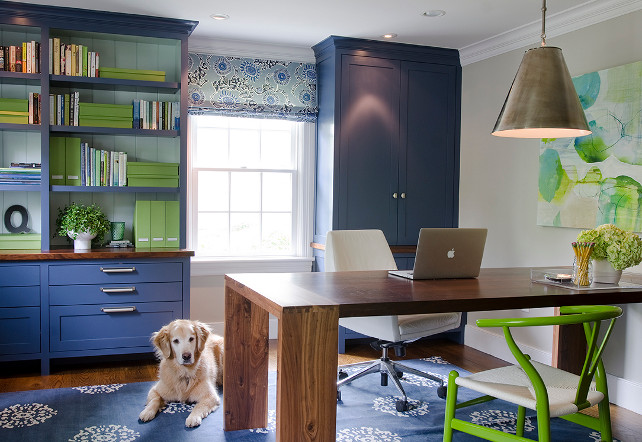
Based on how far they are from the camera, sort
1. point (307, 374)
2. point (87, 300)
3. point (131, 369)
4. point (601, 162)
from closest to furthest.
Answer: point (307, 374), point (601, 162), point (87, 300), point (131, 369)

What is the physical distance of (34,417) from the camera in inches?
129

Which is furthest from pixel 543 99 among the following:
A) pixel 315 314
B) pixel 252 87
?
pixel 252 87

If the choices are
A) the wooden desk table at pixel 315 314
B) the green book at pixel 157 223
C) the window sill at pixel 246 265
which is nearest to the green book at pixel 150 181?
the green book at pixel 157 223

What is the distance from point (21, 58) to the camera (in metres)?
4.17

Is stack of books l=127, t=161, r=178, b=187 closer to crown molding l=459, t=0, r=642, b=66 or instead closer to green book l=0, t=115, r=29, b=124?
green book l=0, t=115, r=29, b=124

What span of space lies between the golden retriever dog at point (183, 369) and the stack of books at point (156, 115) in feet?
5.36

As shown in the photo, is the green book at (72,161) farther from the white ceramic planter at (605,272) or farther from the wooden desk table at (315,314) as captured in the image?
the white ceramic planter at (605,272)

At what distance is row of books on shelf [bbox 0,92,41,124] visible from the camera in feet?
13.5

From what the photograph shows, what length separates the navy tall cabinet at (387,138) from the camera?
16.0ft

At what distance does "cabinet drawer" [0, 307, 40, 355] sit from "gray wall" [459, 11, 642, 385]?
3158mm

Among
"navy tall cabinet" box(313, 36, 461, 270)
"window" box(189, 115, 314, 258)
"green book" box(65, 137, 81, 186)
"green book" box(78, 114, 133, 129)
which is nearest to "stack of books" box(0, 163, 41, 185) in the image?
"green book" box(65, 137, 81, 186)

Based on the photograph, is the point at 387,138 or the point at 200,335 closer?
the point at 200,335

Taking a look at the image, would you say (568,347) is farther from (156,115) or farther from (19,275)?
(19,275)

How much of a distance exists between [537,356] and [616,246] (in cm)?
162
